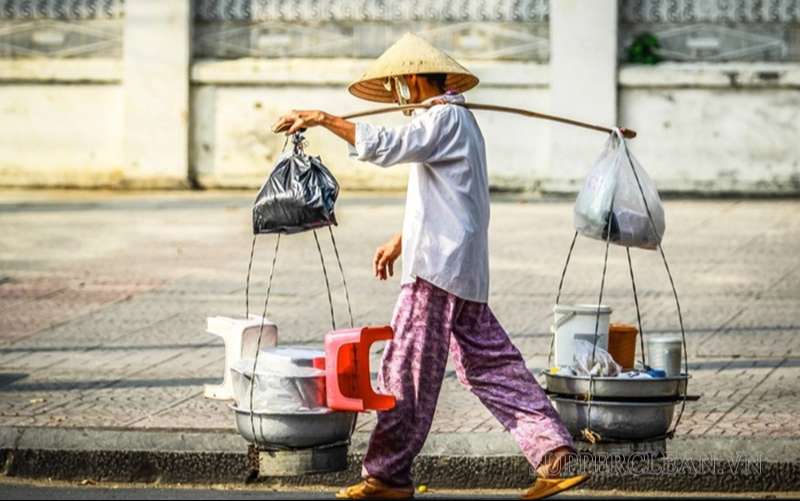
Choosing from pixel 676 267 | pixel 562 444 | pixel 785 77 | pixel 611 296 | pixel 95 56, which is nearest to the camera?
pixel 562 444

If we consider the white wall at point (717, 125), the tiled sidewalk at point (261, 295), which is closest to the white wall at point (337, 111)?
the white wall at point (717, 125)

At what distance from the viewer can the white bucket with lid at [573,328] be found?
21.9 ft

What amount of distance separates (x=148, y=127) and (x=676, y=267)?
692 cm

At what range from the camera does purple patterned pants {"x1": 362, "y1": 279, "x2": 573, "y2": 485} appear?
20.2ft

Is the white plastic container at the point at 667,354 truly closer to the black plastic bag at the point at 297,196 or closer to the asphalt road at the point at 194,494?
the asphalt road at the point at 194,494

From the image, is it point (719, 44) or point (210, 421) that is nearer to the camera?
point (210, 421)

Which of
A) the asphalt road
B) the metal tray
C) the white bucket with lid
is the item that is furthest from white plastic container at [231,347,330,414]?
the white bucket with lid

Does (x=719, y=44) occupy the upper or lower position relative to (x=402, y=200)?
upper

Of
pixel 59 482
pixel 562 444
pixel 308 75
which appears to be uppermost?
pixel 308 75

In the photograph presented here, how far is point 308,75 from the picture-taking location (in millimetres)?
16922

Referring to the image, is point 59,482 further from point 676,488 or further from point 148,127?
point 148,127

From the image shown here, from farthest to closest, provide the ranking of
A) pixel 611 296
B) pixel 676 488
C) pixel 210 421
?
pixel 611 296 < pixel 210 421 < pixel 676 488

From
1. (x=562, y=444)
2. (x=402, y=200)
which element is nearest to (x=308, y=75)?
(x=402, y=200)

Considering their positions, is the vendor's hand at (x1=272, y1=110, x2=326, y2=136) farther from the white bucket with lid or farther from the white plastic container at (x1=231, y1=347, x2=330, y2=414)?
the white bucket with lid
